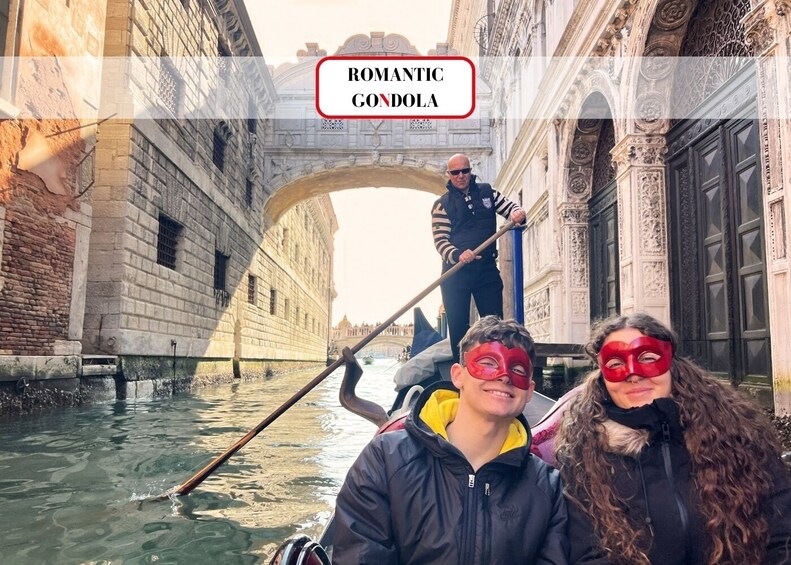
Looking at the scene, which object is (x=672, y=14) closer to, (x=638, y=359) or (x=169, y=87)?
(x=638, y=359)

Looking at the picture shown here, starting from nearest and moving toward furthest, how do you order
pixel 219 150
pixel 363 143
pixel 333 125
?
pixel 219 150 < pixel 363 143 < pixel 333 125

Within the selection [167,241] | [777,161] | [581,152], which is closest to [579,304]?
[581,152]

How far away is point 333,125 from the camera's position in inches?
677

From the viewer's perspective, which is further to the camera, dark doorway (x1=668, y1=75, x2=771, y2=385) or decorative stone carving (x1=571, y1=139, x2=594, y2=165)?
decorative stone carving (x1=571, y1=139, x2=594, y2=165)

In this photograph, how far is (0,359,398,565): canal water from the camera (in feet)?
7.81

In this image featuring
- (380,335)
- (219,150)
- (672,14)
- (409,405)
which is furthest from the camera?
(380,335)

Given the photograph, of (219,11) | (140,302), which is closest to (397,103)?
(140,302)

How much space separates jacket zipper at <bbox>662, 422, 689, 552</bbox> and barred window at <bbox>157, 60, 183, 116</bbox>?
32.6 ft

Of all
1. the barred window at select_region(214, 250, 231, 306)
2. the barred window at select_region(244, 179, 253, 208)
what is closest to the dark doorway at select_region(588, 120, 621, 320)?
the barred window at select_region(214, 250, 231, 306)

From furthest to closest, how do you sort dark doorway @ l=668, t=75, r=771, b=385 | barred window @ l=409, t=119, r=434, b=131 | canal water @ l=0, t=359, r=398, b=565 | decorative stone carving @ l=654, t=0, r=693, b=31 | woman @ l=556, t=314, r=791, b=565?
barred window @ l=409, t=119, r=434, b=131 → decorative stone carving @ l=654, t=0, r=693, b=31 → dark doorway @ l=668, t=75, r=771, b=385 → canal water @ l=0, t=359, r=398, b=565 → woman @ l=556, t=314, r=791, b=565

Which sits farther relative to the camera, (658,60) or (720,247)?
(658,60)

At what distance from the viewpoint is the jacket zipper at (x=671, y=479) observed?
1.41m

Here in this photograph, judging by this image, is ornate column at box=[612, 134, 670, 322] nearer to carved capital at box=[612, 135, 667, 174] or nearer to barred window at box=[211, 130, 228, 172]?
carved capital at box=[612, 135, 667, 174]

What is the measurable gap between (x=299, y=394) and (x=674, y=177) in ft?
15.6
